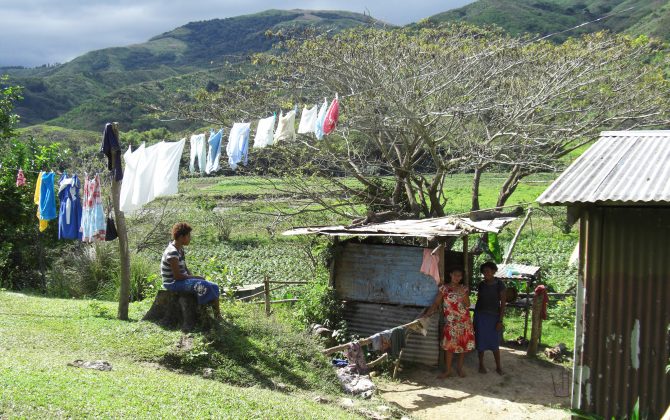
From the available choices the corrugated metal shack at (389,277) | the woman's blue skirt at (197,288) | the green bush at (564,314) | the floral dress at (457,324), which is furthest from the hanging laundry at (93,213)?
the green bush at (564,314)

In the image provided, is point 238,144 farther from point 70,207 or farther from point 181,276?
point 70,207

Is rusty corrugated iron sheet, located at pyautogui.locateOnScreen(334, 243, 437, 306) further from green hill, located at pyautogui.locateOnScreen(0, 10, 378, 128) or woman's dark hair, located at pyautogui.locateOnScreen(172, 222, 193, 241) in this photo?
green hill, located at pyautogui.locateOnScreen(0, 10, 378, 128)

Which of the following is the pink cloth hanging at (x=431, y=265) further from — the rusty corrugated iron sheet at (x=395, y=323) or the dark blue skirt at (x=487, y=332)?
the dark blue skirt at (x=487, y=332)

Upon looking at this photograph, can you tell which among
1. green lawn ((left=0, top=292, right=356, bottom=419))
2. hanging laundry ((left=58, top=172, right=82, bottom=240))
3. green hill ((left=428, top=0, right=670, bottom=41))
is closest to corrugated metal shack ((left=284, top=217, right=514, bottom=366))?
green lawn ((left=0, top=292, right=356, bottom=419))

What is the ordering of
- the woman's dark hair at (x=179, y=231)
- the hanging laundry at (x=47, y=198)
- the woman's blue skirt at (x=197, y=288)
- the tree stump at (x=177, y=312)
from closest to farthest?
the woman's dark hair at (x=179, y=231) < the woman's blue skirt at (x=197, y=288) < the tree stump at (x=177, y=312) < the hanging laundry at (x=47, y=198)

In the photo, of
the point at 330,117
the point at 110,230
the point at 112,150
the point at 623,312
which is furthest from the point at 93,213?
the point at 623,312

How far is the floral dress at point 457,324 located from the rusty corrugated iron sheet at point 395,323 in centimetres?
41

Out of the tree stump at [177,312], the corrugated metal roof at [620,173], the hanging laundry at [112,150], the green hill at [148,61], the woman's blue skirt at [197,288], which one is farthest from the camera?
the green hill at [148,61]

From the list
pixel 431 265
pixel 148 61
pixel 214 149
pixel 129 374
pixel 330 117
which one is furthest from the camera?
pixel 148 61

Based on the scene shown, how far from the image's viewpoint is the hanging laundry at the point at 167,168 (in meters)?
9.09

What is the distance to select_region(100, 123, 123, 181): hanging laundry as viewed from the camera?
353 inches

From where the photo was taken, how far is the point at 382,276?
10773 mm

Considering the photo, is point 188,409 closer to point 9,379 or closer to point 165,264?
point 9,379

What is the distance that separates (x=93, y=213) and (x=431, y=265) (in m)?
5.48
